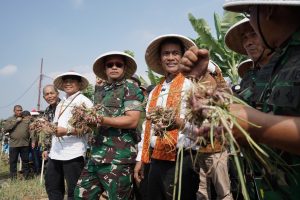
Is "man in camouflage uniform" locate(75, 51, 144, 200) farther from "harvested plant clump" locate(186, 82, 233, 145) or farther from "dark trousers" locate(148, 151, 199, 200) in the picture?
"harvested plant clump" locate(186, 82, 233, 145)

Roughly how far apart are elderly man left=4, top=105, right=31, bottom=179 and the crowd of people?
582 cm

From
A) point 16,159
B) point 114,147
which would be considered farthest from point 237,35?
point 16,159

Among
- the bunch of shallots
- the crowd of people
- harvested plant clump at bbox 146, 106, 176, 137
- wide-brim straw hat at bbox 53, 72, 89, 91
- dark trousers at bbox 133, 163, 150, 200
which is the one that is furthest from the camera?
wide-brim straw hat at bbox 53, 72, 89, 91

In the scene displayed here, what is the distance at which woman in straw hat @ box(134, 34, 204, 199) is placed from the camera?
2990mm

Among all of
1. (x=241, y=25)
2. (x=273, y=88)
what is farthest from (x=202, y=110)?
(x=241, y=25)

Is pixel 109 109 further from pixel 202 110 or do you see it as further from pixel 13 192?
pixel 13 192

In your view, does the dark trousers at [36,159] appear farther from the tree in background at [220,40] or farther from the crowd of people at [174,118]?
the crowd of people at [174,118]

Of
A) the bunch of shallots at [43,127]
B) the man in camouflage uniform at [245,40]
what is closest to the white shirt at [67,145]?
the bunch of shallots at [43,127]

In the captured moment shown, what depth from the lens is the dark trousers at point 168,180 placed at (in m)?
2.98

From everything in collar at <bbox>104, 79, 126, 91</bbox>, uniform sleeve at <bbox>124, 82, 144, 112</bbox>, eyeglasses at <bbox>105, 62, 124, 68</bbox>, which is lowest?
uniform sleeve at <bbox>124, 82, 144, 112</bbox>

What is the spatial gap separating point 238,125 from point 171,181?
6.05ft

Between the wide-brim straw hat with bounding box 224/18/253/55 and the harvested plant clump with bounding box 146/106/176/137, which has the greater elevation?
the wide-brim straw hat with bounding box 224/18/253/55

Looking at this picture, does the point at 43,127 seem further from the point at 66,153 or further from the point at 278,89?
the point at 278,89

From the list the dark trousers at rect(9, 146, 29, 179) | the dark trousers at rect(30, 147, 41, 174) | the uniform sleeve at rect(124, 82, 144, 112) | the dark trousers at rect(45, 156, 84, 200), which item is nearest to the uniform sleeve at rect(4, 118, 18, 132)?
the dark trousers at rect(9, 146, 29, 179)
